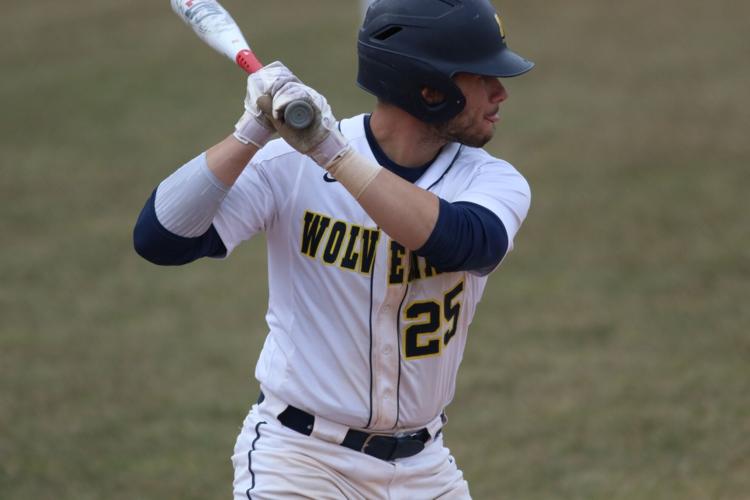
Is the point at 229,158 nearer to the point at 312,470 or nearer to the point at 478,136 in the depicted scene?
the point at 478,136

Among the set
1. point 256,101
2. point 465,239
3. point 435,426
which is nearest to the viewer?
point 256,101

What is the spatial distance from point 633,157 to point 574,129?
162cm

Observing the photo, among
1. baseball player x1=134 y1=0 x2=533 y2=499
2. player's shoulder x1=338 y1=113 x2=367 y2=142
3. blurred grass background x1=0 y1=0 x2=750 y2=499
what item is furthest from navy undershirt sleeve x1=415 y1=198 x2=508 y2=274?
blurred grass background x1=0 y1=0 x2=750 y2=499

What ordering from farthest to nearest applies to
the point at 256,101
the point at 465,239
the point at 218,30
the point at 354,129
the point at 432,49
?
the point at 354,129 < the point at 218,30 < the point at 432,49 < the point at 465,239 < the point at 256,101

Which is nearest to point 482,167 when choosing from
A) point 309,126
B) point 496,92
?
point 496,92

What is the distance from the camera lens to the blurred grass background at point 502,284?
7.66 m

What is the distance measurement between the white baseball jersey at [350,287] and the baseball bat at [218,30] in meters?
0.33

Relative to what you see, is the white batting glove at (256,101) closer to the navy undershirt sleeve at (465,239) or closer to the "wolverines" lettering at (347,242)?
the "wolverines" lettering at (347,242)

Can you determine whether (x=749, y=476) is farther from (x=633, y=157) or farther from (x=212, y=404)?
(x=633, y=157)

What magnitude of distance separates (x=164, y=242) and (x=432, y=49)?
1.04 meters

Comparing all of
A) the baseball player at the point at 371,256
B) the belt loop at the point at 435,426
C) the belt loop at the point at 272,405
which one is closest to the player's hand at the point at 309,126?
the baseball player at the point at 371,256

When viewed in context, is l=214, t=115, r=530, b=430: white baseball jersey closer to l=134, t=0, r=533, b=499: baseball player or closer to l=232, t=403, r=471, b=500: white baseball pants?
l=134, t=0, r=533, b=499: baseball player

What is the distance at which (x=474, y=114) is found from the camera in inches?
162

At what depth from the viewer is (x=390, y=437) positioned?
4297 millimetres
